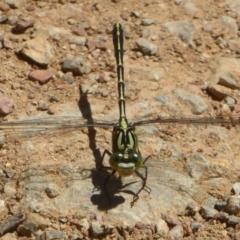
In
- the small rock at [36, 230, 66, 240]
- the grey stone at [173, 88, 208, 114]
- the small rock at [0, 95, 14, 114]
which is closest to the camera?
the small rock at [36, 230, 66, 240]

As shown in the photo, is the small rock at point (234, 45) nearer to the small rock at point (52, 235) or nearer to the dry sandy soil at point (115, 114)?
the dry sandy soil at point (115, 114)

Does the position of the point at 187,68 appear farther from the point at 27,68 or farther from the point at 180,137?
the point at 27,68

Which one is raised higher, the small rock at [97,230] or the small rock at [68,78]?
the small rock at [68,78]

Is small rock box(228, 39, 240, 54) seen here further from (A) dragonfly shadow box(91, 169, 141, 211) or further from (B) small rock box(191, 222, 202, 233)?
(B) small rock box(191, 222, 202, 233)

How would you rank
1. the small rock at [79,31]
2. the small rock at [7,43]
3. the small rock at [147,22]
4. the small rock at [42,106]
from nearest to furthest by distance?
the small rock at [42,106]
the small rock at [7,43]
the small rock at [79,31]
the small rock at [147,22]

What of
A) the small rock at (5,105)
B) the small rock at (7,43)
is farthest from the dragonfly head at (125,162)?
the small rock at (7,43)

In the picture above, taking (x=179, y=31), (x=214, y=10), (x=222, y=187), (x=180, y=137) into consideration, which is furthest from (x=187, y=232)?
(x=214, y=10)

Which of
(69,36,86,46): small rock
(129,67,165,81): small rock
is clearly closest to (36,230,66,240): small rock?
(129,67,165,81): small rock

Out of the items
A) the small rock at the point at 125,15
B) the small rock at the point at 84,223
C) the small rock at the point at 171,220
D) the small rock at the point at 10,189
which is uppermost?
the small rock at the point at 125,15
